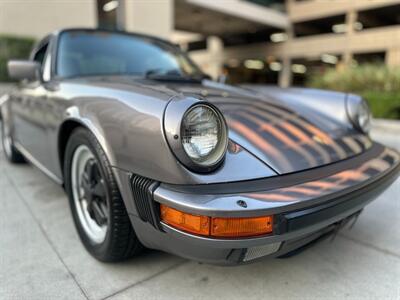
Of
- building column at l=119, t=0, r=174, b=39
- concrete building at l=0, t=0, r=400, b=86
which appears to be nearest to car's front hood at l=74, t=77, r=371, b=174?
concrete building at l=0, t=0, r=400, b=86

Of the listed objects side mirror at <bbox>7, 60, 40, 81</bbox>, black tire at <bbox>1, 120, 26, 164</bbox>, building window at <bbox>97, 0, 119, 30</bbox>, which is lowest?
black tire at <bbox>1, 120, 26, 164</bbox>

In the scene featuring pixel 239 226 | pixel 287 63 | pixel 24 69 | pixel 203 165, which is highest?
pixel 287 63

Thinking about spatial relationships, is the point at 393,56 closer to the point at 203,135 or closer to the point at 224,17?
the point at 224,17

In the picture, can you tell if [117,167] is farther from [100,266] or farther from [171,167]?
[100,266]

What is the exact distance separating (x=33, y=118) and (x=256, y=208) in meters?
2.08

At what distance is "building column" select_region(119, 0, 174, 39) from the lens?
11180 millimetres

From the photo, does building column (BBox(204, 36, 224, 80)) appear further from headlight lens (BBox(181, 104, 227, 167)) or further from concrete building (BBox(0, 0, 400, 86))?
headlight lens (BBox(181, 104, 227, 167))

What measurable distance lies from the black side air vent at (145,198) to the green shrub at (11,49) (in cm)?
821

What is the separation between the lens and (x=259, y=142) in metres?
1.60

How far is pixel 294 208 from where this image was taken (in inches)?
48.7

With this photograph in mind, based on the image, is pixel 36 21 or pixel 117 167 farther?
pixel 36 21

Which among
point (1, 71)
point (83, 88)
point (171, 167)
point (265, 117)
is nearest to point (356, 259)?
point (265, 117)

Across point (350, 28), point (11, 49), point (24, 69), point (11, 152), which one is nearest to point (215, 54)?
point (350, 28)

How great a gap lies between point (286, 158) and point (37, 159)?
2.04 meters
